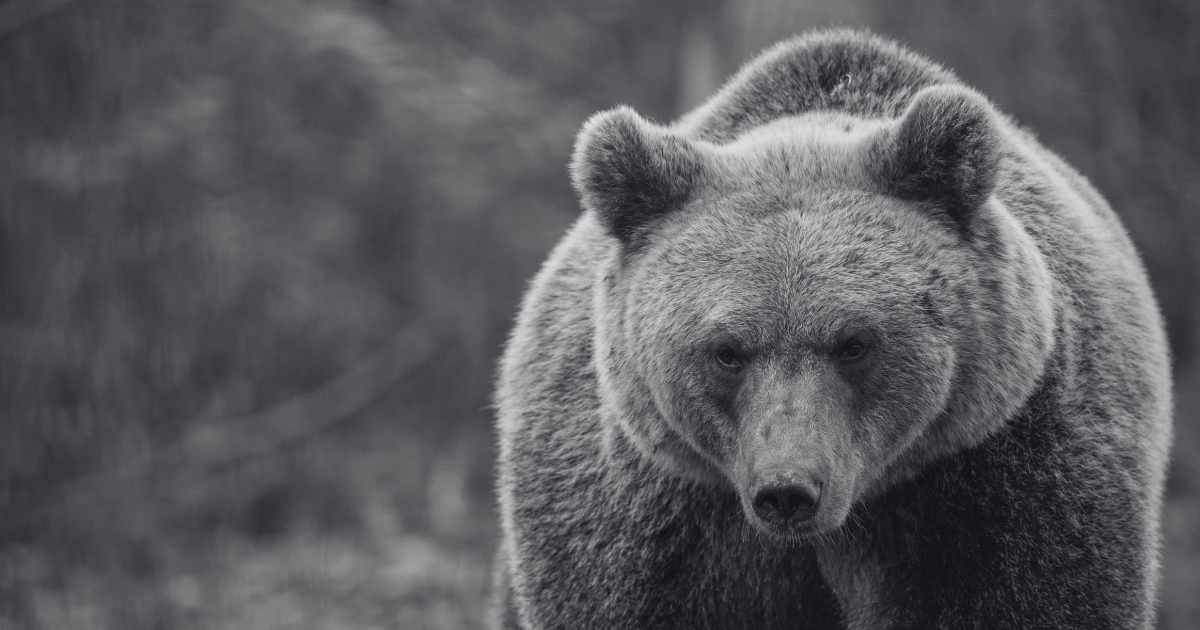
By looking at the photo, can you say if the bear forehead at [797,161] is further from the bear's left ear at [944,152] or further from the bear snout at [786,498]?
the bear snout at [786,498]

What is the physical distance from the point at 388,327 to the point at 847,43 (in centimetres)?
790

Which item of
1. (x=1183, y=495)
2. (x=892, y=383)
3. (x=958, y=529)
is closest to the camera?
(x=892, y=383)

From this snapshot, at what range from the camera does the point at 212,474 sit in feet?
31.0

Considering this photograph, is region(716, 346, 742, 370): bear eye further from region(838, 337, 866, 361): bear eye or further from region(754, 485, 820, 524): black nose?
region(754, 485, 820, 524): black nose

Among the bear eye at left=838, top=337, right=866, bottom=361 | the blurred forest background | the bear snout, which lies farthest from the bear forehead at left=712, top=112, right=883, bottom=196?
the blurred forest background

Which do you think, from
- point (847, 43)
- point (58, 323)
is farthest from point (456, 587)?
point (847, 43)

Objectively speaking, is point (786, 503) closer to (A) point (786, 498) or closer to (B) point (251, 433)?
(A) point (786, 498)

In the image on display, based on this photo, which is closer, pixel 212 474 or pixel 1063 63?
pixel 212 474

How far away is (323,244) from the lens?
10867 millimetres

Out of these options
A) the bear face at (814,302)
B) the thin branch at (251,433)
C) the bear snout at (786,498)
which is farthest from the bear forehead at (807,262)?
the thin branch at (251,433)

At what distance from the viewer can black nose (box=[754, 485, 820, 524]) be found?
9.66ft

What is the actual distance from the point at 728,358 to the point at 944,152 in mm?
837

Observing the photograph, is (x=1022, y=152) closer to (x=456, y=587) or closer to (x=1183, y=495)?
(x=456, y=587)

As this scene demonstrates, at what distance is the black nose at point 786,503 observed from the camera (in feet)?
9.66
